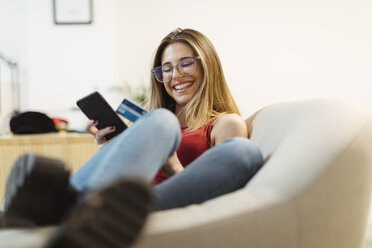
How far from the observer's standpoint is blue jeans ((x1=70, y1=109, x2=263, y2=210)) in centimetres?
67

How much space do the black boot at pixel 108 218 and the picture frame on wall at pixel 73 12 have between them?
102 inches

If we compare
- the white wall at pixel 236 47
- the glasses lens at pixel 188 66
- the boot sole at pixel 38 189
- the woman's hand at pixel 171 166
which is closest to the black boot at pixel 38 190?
the boot sole at pixel 38 189

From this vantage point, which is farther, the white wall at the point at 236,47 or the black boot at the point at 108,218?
the white wall at the point at 236,47

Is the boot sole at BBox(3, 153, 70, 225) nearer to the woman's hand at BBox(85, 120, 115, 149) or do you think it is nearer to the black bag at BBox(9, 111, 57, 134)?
the woman's hand at BBox(85, 120, 115, 149)

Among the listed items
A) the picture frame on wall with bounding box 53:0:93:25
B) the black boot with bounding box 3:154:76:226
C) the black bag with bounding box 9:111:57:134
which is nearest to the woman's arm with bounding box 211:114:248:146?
the black boot with bounding box 3:154:76:226

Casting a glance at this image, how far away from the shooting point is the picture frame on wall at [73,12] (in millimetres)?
2789

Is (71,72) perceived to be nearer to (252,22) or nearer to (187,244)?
(252,22)

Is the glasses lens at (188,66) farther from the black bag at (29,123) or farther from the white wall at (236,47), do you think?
the white wall at (236,47)

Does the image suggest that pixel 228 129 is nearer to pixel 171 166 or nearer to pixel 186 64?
pixel 171 166

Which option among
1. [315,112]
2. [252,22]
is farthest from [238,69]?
[315,112]

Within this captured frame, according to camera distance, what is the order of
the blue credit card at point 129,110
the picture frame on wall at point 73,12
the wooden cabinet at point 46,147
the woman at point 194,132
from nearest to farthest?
the woman at point 194,132 → the blue credit card at point 129,110 → the wooden cabinet at point 46,147 → the picture frame on wall at point 73,12

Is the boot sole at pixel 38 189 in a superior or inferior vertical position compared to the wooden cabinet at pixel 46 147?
superior

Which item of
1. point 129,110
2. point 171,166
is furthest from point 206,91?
point 171,166

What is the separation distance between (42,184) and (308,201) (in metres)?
0.51
